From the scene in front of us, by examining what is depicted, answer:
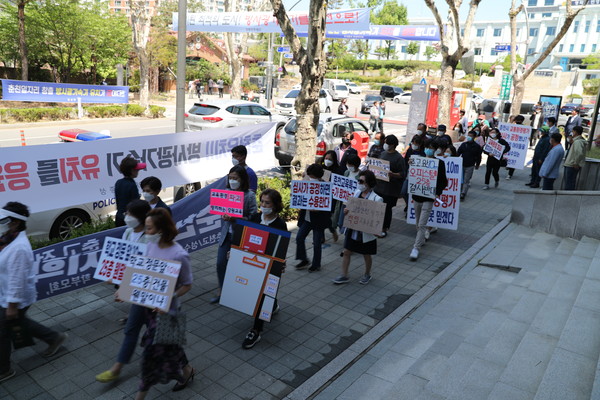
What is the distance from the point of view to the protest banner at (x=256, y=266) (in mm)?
5336

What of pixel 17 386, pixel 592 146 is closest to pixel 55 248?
pixel 17 386

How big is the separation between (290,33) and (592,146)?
8.09 m

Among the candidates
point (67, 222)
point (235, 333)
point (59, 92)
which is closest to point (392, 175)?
point (235, 333)

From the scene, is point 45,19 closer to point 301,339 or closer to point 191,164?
point 191,164

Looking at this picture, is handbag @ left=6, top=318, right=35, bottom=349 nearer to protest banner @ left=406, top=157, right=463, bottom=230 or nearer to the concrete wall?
protest banner @ left=406, top=157, right=463, bottom=230

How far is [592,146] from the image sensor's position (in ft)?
39.6

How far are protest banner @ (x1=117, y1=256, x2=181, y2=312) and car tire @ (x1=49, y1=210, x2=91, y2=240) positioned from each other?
12.4 ft

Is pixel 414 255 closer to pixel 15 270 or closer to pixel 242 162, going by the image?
pixel 242 162

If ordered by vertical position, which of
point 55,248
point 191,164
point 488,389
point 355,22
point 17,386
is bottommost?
point 17,386

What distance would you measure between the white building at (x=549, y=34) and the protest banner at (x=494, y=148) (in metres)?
74.6

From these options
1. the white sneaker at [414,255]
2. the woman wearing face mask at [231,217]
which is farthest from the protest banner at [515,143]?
the woman wearing face mask at [231,217]

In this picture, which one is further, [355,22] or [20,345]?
[355,22]

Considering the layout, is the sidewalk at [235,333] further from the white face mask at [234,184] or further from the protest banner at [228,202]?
the white face mask at [234,184]

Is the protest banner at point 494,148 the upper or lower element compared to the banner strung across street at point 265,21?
lower
